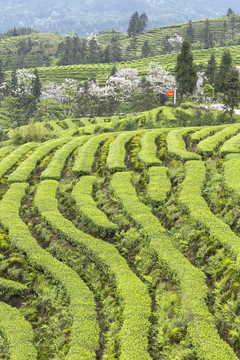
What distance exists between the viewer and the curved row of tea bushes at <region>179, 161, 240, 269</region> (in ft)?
47.8

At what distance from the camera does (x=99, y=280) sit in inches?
612

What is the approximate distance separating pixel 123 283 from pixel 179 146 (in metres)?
18.5

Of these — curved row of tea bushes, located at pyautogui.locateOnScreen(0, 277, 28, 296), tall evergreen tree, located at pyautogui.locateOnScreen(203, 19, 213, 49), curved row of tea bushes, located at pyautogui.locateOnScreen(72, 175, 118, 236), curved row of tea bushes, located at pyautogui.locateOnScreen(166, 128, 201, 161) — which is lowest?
curved row of tea bushes, located at pyautogui.locateOnScreen(0, 277, 28, 296)

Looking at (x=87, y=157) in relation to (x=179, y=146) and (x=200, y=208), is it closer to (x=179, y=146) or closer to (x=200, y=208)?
(x=179, y=146)

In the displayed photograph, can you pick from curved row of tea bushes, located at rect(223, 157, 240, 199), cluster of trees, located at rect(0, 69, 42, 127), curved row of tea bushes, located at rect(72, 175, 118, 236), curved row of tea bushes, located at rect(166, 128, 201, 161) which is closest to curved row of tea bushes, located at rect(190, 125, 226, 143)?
curved row of tea bushes, located at rect(166, 128, 201, 161)

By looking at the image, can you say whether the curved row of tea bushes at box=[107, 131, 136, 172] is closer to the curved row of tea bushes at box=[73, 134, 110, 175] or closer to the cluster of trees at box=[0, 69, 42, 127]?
the curved row of tea bushes at box=[73, 134, 110, 175]

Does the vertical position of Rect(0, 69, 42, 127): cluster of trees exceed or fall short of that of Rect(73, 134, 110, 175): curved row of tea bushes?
it exceeds it

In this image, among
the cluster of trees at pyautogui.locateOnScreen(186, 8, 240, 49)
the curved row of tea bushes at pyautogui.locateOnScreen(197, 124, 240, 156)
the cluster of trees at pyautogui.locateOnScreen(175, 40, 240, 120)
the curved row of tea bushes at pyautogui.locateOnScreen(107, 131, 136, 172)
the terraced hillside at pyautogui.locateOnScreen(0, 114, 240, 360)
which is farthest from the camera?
the cluster of trees at pyautogui.locateOnScreen(186, 8, 240, 49)

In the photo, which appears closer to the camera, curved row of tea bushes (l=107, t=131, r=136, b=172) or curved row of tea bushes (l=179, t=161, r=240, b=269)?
curved row of tea bushes (l=179, t=161, r=240, b=269)

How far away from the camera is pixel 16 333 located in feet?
42.3

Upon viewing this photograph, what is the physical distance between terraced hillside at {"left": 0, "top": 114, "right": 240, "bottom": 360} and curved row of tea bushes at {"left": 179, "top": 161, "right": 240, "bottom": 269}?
0.25ft

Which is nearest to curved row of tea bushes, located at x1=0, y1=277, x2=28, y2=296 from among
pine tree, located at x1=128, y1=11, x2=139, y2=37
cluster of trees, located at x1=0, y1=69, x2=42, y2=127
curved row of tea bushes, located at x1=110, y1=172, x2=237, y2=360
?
curved row of tea bushes, located at x1=110, y1=172, x2=237, y2=360


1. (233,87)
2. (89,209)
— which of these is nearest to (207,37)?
(233,87)

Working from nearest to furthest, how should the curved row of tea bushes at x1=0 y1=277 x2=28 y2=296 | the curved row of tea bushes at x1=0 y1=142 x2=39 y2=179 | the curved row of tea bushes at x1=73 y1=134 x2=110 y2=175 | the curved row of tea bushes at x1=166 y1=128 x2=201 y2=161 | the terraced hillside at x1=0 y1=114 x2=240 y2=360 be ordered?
the terraced hillside at x1=0 y1=114 x2=240 y2=360 < the curved row of tea bushes at x1=0 y1=277 x2=28 y2=296 < the curved row of tea bushes at x1=166 y1=128 x2=201 y2=161 < the curved row of tea bushes at x1=73 y1=134 x2=110 y2=175 < the curved row of tea bushes at x1=0 y1=142 x2=39 y2=179
